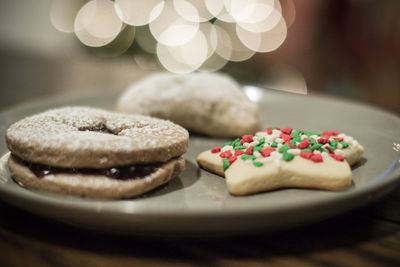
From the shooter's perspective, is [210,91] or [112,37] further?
[112,37]

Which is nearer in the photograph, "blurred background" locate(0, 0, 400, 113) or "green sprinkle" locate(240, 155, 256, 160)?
"green sprinkle" locate(240, 155, 256, 160)

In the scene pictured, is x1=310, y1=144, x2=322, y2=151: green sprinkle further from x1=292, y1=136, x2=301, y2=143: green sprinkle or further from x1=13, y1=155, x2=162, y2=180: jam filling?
x1=13, y1=155, x2=162, y2=180: jam filling

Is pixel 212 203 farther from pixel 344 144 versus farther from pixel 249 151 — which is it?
pixel 344 144

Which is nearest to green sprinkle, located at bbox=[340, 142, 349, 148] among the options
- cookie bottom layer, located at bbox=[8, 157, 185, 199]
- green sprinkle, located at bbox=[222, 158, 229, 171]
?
green sprinkle, located at bbox=[222, 158, 229, 171]

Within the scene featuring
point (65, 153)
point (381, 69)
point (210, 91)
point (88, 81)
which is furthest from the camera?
point (381, 69)

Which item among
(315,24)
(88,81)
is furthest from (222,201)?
(315,24)

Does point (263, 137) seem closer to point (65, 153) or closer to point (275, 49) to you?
point (65, 153)
